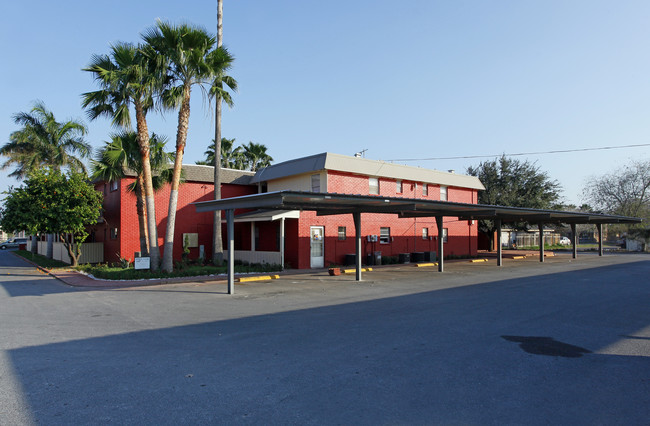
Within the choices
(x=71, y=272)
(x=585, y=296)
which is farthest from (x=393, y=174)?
(x=71, y=272)

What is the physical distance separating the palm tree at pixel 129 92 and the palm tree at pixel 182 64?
587 mm

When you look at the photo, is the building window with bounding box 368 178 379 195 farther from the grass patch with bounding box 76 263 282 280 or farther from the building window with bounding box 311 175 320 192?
the grass patch with bounding box 76 263 282 280

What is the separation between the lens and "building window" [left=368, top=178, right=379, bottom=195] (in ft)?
82.8

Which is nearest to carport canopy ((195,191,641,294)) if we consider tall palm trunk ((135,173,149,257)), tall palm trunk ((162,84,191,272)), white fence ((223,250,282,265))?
tall palm trunk ((162,84,191,272))

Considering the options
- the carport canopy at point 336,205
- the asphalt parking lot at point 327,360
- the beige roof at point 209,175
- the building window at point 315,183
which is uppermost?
Answer: the beige roof at point 209,175

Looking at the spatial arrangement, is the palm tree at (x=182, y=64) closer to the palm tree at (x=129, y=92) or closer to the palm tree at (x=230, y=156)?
the palm tree at (x=129, y=92)

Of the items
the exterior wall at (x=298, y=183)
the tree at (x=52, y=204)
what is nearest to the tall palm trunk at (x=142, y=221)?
the tree at (x=52, y=204)

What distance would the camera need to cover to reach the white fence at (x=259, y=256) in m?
21.9

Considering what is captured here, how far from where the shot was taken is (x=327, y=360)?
6.27 meters

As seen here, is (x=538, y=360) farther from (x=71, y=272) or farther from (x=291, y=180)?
(x=71, y=272)

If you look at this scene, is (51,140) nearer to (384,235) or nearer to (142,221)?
(142,221)

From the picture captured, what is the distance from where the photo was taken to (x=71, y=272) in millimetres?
21438

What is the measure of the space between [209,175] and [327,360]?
20.6 metres

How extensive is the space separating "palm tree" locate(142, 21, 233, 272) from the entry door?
25.0 feet
